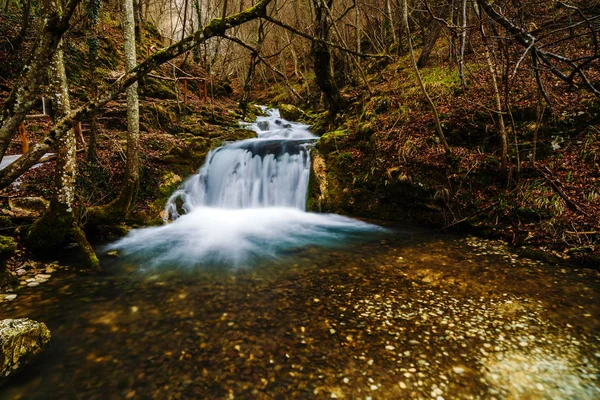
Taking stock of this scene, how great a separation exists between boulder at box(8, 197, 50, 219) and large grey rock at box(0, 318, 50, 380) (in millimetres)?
3700

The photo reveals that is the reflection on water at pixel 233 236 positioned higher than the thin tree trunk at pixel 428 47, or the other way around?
the thin tree trunk at pixel 428 47

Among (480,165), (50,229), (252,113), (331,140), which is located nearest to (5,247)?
(50,229)

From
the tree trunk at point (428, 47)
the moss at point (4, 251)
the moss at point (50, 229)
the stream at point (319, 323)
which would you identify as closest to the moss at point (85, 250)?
the moss at point (50, 229)

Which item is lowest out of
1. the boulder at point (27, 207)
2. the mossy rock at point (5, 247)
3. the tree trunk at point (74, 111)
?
the mossy rock at point (5, 247)

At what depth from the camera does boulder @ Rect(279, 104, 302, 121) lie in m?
21.2

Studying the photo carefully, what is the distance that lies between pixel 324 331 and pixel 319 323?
0.17m

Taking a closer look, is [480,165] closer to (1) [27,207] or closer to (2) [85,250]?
(2) [85,250]

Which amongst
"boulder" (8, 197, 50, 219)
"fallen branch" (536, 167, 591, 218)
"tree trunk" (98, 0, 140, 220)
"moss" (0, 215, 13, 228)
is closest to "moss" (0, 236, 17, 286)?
"moss" (0, 215, 13, 228)

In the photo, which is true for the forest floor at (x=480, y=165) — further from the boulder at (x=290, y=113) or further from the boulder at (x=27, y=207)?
the boulder at (x=290, y=113)

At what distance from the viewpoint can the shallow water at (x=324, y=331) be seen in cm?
300

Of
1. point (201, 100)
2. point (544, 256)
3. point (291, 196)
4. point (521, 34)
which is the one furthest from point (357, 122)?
point (201, 100)

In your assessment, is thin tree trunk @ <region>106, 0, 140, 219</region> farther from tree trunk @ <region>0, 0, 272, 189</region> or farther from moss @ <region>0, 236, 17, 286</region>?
tree trunk @ <region>0, 0, 272, 189</region>

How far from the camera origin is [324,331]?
3.79 m

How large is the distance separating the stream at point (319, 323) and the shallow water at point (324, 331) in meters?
0.02
